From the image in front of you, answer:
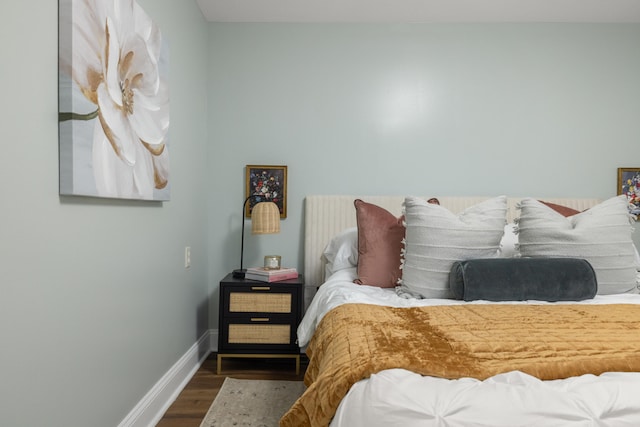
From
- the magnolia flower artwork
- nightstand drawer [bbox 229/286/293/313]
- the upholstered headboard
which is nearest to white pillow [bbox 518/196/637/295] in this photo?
the upholstered headboard

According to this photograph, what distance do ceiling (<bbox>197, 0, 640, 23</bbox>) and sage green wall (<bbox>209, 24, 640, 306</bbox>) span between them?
0.25ft

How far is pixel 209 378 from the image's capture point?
269 cm

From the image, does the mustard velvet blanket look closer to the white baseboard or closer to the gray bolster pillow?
the gray bolster pillow

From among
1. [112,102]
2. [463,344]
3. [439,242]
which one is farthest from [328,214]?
[463,344]

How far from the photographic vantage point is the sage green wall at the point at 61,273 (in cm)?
111

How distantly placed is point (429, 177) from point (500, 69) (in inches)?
36.1

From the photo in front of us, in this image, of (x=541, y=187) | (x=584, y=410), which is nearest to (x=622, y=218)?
(x=541, y=187)

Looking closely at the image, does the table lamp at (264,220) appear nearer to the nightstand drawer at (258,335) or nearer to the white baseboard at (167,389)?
the nightstand drawer at (258,335)

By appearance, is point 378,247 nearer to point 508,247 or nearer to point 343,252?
point 343,252

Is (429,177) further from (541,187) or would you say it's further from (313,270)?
(313,270)

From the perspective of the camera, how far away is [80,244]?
1.45 meters

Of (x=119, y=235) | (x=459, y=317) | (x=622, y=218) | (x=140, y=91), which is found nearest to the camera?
(x=459, y=317)

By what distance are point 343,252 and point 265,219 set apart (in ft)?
1.76

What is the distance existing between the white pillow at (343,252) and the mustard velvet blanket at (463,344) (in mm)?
960
